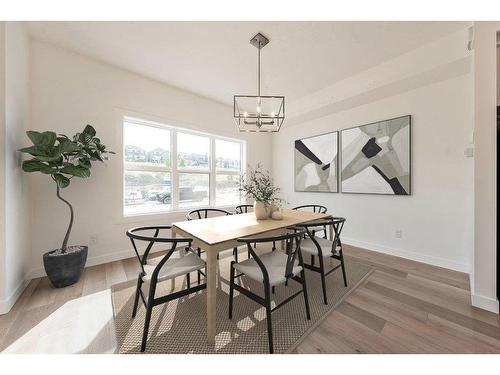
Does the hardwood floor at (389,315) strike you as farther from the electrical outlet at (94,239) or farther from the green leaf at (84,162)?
the green leaf at (84,162)

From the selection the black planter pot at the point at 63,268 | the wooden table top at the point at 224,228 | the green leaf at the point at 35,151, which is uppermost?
the green leaf at the point at 35,151

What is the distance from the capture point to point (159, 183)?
11.0ft

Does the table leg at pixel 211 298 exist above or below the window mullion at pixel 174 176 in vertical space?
below

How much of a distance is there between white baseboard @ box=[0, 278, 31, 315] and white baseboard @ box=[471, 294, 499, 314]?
419 centimetres

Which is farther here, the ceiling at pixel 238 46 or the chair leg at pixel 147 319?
the ceiling at pixel 238 46

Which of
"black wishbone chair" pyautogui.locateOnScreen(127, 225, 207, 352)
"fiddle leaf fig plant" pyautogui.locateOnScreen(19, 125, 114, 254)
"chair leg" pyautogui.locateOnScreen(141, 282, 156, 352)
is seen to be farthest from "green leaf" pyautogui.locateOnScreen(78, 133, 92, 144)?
"chair leg" pyautogui.locateOnScreen(141, 282, 156, 352)

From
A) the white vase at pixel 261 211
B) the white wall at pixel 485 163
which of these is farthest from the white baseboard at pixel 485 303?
the white vase at pixel 261 211

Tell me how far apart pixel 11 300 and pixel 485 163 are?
447 cm

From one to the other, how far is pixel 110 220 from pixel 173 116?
1.92m

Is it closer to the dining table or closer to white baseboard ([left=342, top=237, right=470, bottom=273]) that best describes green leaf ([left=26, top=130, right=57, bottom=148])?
the dining table

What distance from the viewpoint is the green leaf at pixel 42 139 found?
6.25ft

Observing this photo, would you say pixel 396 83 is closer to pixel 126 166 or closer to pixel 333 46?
pixel 333 46

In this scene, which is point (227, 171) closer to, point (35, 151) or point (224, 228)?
point (224, 228)

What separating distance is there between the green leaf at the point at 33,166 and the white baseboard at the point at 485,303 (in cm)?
431
